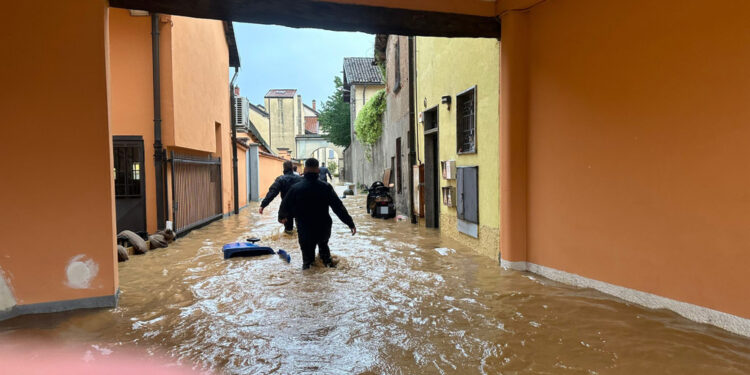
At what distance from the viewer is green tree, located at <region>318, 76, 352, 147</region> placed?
34.2 meters

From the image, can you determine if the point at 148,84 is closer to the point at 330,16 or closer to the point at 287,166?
the point at 287,166

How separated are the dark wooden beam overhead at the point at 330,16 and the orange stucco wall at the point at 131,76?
3.92 metres

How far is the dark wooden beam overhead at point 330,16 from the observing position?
5000 millimetres

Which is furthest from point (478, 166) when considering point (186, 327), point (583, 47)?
point (186, 327)

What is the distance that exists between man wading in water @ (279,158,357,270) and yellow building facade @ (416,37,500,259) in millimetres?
2149

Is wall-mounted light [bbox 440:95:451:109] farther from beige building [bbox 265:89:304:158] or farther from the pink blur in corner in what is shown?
beige building [bbox 265:89:304:158]

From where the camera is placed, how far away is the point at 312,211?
6148mm

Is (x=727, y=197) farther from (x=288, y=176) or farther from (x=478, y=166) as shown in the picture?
(x=288, y=176)

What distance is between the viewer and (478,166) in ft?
23.5

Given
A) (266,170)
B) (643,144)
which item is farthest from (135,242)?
(266,170)

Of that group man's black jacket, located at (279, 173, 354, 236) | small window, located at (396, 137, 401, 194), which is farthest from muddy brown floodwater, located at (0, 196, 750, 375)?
small window, located at (396, 137, 401, 194)

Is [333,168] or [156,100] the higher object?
[156,100]

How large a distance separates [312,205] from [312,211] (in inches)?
3.3

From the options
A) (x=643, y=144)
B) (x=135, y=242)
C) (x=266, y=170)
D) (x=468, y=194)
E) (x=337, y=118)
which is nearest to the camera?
(x=643, y=144)
